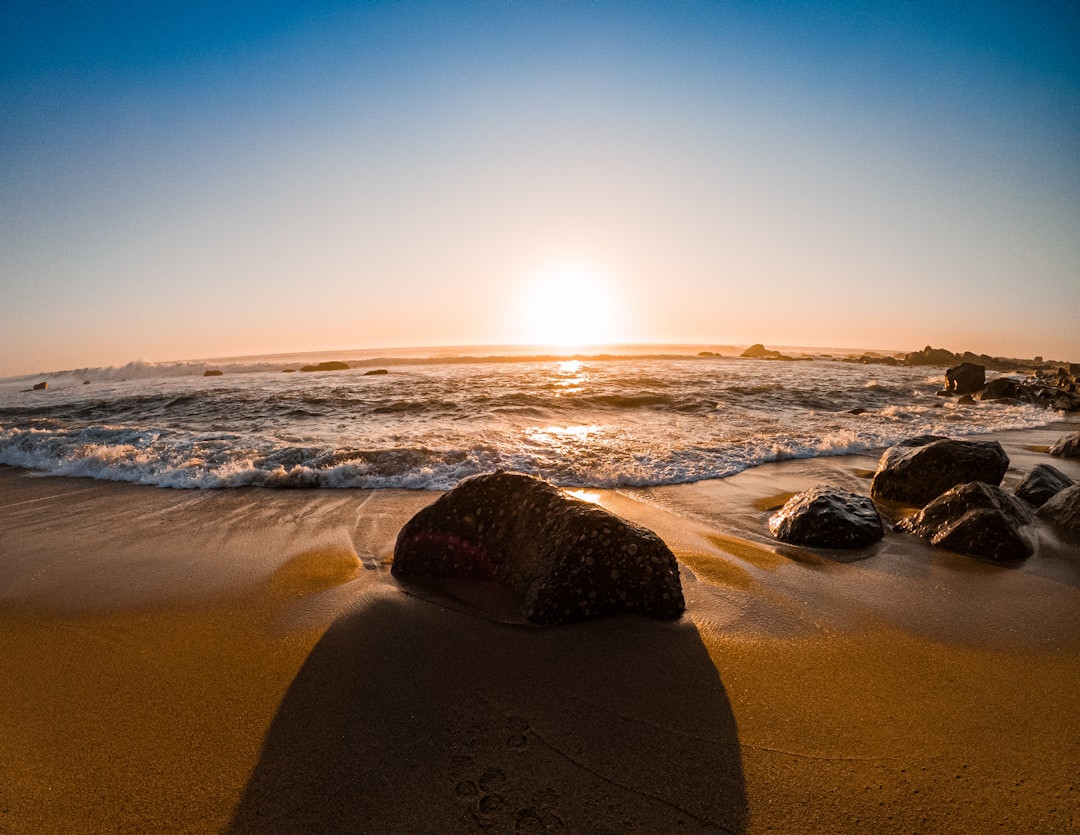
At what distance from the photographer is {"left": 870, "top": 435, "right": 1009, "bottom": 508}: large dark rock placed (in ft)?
20.2

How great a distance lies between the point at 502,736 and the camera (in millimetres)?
2264

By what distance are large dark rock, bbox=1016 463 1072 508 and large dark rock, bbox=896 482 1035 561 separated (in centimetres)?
93

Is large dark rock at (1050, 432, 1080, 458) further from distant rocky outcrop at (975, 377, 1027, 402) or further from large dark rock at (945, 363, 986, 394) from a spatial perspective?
large dark rock at (945, 363, 986, 394)

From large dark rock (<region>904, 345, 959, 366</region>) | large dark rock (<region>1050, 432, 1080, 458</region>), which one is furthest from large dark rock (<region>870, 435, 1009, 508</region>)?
large dark rock (<region>904, 345, 959, 366</region>)

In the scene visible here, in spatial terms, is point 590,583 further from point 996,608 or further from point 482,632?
point 996,608

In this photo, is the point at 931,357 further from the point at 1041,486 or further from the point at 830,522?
the point at 830,522

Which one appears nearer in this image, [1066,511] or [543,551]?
[543,551]

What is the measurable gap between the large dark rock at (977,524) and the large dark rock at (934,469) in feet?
3.22

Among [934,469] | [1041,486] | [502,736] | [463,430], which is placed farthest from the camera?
[463,430]

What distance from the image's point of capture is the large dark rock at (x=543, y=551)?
325cm

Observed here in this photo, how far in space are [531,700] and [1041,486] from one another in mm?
6967

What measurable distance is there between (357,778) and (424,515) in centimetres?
218

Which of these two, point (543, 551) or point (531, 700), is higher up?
point (543, 551)

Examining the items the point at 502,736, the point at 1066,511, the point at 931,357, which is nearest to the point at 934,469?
the point at 1066,511
